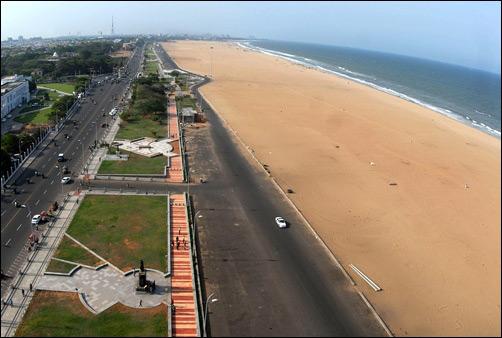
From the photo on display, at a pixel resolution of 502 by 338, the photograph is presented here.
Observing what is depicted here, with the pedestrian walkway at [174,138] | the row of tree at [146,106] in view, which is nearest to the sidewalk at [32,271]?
the pedestrian walkway at [174,138]

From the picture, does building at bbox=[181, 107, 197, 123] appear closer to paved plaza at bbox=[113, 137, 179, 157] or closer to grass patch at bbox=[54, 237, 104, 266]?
paved plaza at bbox=[113, 137, 179, 157]

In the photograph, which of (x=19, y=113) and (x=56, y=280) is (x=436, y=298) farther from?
(x=19, y=113)

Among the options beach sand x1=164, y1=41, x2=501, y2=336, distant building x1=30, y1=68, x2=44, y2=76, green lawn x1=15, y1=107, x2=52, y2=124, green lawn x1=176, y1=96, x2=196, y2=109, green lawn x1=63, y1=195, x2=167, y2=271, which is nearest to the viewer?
beach sand x1=164, y1=41, x2=501, y2=336

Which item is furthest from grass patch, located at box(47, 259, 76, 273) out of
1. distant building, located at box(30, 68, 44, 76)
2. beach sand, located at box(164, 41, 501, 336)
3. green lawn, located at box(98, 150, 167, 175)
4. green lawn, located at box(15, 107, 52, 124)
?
distant building, located at box(30, 68, 44, 76)

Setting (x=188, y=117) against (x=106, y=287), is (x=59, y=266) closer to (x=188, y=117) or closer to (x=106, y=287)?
(x=106, y=287)

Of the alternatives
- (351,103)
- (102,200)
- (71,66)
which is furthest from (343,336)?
(71,66)
